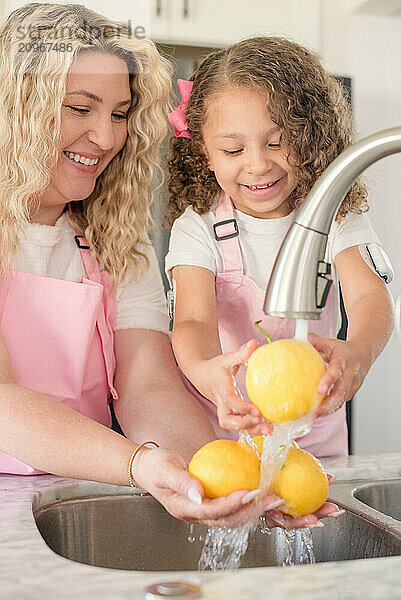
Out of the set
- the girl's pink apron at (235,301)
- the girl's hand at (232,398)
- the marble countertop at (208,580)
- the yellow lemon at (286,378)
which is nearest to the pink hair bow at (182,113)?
the girl's pink apron at (235,301)

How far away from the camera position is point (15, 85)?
41.5 inches

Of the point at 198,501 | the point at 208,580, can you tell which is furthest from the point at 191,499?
the point at 208,580

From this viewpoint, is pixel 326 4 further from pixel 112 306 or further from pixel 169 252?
pixel 112 306

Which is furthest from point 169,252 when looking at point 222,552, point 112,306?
point 222,552

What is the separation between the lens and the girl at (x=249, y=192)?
3.38ft

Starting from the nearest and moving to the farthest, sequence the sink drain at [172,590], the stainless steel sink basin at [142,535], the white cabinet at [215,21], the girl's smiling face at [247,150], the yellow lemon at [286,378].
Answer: the sink drain at [172,590] < the yellow lemon at [286,378] < the stainless steel sink basin at [142,535] < the girl's smiling face at [247,150] < the white cabinet at [215,21]

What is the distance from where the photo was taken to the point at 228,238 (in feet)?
3.61

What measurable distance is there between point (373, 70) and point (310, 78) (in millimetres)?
227

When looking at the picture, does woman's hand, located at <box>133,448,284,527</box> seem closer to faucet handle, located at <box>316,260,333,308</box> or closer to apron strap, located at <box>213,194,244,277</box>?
faucet handle, located at <box>316,260,333,308</box>

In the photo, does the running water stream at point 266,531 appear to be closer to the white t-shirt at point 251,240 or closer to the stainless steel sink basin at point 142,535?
the stainless steel sink basin at point 142,535

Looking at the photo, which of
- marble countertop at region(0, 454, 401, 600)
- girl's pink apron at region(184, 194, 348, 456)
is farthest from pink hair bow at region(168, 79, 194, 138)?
marble countertop at region(0, 454, 401, 600)

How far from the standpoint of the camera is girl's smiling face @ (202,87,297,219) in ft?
3.36

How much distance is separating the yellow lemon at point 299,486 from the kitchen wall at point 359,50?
0.54 metres

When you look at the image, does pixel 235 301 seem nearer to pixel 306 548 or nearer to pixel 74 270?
pixel 74 270
